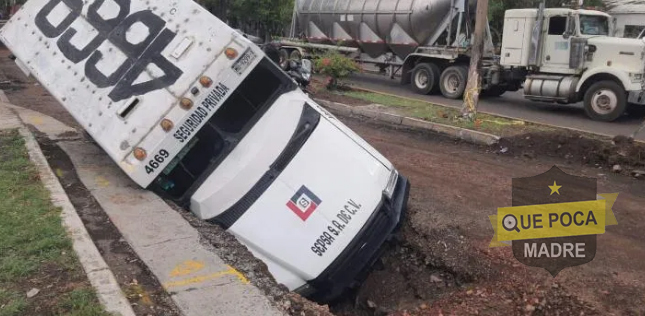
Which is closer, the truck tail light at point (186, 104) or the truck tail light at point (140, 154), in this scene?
the truck tail light at point (140, 154)

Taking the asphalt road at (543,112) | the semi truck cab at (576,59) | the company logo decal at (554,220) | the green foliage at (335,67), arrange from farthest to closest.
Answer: the green foliage at (335,67) < the semi truck cab at (576,59) < the asphalt road at (543,112) < the company logo decal at (554,220)

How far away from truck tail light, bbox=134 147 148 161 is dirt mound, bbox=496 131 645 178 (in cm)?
653

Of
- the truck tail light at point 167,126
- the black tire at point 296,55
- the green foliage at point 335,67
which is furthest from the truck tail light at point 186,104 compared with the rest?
the black tire at point 296,55

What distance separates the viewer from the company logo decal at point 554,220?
4.97m

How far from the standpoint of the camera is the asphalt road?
1148cm

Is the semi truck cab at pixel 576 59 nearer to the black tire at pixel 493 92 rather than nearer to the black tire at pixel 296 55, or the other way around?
the black tire at pixel 493 92

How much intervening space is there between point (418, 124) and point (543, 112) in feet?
15.3

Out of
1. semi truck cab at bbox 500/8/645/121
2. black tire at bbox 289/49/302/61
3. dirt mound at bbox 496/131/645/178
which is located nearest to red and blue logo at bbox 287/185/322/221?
dirt mound at bbox 496/131/645/178

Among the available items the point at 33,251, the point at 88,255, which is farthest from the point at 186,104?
the point at 33,251

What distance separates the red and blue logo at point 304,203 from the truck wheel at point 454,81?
11727 mm

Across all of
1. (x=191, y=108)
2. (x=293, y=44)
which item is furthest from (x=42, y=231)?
(x=293, y=44)

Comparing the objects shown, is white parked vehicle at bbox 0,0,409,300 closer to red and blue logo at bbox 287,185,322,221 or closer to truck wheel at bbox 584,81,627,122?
red and blue logo at bbox 287,185,322,221

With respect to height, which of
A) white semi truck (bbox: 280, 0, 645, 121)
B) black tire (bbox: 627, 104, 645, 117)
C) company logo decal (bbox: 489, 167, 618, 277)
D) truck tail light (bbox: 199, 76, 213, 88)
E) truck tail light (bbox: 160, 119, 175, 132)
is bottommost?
company logo decal (bbox: 489, 167, 618, 277)

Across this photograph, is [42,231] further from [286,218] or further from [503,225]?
[503,225]
